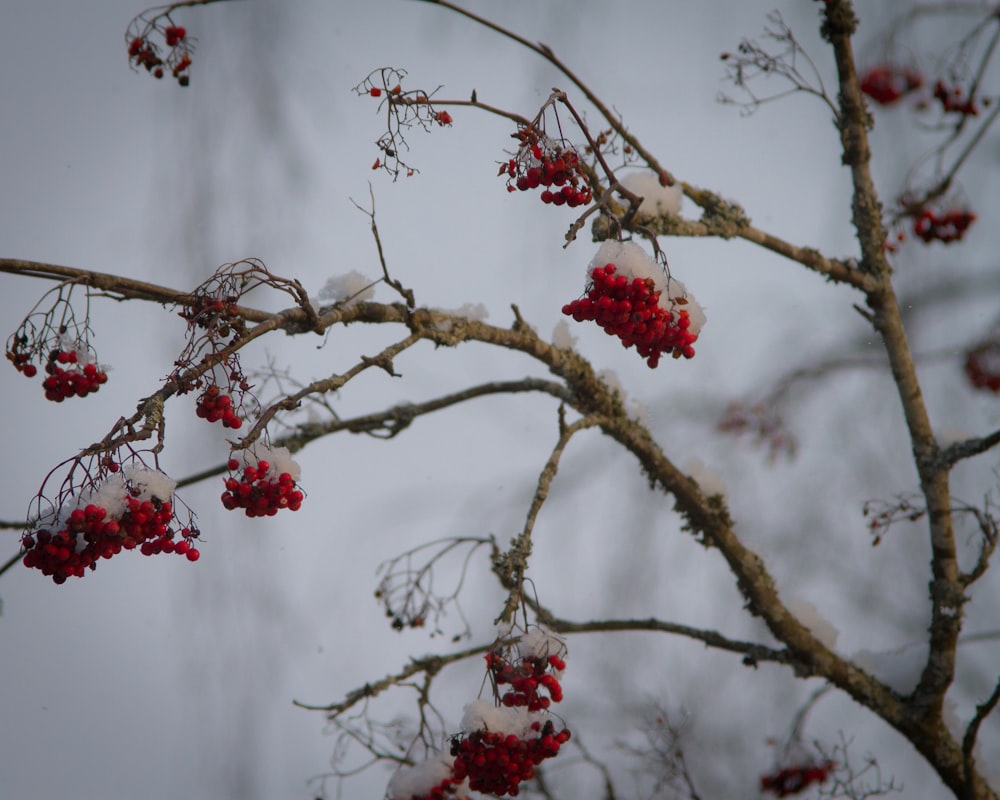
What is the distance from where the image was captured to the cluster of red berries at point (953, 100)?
4.03m

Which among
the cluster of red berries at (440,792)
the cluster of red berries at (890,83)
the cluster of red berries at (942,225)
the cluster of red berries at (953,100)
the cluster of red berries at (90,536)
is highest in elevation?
the cluster of red berries at (890,83)

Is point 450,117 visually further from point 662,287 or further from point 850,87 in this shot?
point 850,87

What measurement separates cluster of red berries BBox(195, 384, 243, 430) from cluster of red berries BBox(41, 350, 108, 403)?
0.52 m

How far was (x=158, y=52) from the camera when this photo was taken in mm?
2846

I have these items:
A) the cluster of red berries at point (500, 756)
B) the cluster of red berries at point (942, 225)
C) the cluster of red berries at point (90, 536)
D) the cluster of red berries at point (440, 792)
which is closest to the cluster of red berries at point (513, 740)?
the cluster of red berries at point (500, 756)

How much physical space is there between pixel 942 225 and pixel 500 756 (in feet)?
11.3

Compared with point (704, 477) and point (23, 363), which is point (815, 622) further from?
point (23, 363)

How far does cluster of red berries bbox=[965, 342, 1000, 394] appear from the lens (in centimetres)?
459

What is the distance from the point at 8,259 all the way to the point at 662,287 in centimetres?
153

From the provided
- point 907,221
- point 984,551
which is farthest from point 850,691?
point 907,221

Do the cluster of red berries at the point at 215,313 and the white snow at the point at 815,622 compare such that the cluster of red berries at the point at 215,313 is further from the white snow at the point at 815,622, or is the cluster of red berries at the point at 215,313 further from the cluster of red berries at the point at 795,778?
the cluster of red berries at the point at 795,778

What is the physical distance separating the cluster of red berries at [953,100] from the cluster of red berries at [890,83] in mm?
452

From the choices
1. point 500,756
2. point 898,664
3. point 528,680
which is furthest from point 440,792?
point 898,664

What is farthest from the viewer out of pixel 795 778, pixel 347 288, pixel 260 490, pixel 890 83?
pixel 890 83
